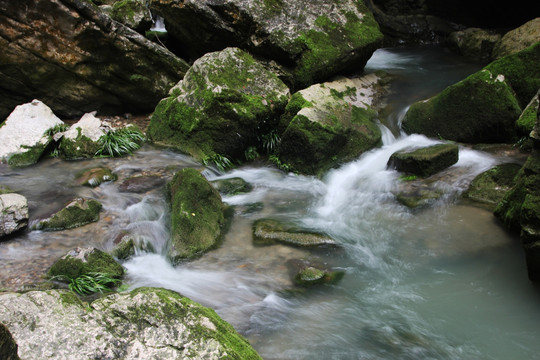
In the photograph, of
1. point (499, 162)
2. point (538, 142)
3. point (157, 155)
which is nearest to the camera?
point (538, 142)

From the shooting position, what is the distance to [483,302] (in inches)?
183

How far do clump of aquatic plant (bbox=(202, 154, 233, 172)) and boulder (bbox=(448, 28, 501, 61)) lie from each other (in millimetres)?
8697

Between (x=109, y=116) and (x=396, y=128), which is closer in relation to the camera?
(x=396, y=128)

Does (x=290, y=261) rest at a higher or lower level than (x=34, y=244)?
higher

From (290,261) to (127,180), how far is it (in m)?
3.67

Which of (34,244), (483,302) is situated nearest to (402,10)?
(483,302)

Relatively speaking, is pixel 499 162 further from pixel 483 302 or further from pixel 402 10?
pixel 402 10

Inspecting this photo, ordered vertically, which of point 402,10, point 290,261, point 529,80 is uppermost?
point 402,10

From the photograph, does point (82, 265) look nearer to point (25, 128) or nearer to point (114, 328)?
point (114, 328)

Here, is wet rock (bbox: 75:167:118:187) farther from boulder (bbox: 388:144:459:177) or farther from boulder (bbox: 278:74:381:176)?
boulder (bbox: 388:144:459:177)

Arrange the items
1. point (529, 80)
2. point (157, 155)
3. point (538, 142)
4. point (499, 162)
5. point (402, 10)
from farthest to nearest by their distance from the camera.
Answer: point (402, 10), point (157, 155), point (529, 80), point (499, 162), point (538, 142)

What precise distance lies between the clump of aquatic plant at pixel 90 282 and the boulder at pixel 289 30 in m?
6.31

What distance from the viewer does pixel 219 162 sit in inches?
329

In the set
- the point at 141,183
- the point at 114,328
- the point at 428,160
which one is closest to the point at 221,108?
the point at 141,183
